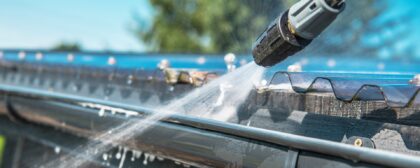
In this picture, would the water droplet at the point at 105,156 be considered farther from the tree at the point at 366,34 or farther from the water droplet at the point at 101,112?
the tree at the point at 366,34

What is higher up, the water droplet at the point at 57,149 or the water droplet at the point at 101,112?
the water droplet at the point at 101,112

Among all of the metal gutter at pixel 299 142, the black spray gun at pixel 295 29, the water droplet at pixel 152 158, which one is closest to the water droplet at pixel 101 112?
the metal gutter at pixel 299 142

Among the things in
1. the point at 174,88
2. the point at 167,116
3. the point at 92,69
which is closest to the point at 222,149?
the point at 167,116

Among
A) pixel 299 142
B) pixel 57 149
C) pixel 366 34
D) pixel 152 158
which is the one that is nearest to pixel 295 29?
pixel 299 142

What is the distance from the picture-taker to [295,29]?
A: 140 cm

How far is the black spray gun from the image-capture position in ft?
4.33

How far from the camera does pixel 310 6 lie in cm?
135

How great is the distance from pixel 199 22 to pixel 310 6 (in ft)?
57.6

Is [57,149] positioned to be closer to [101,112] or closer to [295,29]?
[101,112]

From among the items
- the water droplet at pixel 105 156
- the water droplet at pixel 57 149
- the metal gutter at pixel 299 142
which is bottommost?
the water droplet at pixel 57 149

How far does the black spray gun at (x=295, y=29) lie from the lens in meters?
1.32

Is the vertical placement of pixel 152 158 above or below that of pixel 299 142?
below

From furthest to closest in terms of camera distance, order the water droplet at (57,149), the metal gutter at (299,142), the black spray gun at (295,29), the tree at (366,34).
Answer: the water droplet at (57,149) < the tree at (366,34) < the black spray gun at (295,29) < the metal gutter at (299,142)

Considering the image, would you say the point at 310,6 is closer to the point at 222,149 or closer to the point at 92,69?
the point at 222,149
